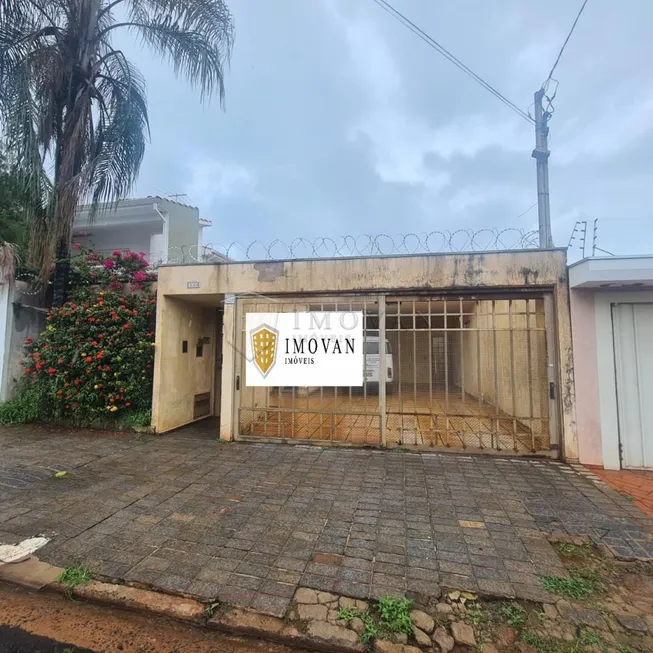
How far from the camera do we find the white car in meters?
5.73

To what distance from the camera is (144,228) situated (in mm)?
11648

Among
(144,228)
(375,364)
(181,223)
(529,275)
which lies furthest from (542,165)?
(144,228)

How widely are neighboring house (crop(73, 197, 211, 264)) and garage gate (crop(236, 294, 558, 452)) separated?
669 centimetres

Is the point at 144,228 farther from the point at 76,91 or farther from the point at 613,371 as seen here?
the point at 613,371

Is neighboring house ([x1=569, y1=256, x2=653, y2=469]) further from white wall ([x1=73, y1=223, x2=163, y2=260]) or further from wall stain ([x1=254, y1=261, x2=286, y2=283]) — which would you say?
white wall ([x1=73, y1=223, x2=163, y2=260])

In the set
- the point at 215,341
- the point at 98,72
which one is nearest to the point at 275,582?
the point at 215,341

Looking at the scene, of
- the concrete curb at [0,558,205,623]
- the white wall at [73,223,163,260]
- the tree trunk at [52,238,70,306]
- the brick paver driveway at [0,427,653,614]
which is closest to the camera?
the concrete curb at [0,558,205,623]

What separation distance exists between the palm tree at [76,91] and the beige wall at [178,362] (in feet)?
8.80

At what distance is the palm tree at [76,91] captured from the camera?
21.8 ft

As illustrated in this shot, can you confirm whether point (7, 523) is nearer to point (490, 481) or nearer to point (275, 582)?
point (275, 582)

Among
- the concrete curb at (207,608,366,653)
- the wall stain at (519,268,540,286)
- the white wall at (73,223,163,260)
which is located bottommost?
the concrete curb at (207,608,366,653)

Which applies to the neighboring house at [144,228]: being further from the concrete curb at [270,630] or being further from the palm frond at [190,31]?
the concrete curb at [270,630]

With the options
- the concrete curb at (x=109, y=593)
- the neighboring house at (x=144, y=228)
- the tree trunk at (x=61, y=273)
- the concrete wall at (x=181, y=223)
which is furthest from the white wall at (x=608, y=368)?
the concrete wall at (x=181, y=223)

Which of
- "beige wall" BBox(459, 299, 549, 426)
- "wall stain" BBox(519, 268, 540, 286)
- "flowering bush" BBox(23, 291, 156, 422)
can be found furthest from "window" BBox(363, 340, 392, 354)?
"flowering bush" BBox(23, 291, 156, 422)
